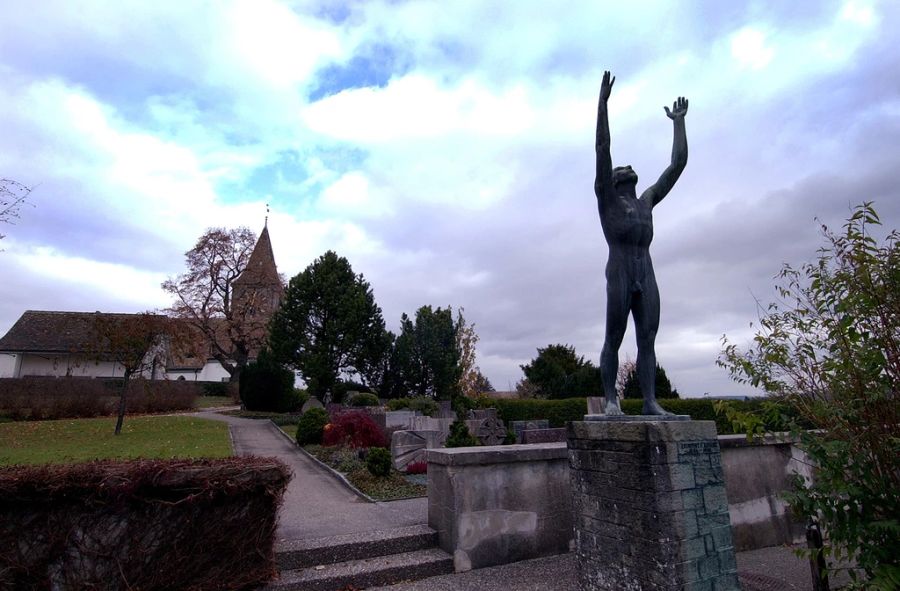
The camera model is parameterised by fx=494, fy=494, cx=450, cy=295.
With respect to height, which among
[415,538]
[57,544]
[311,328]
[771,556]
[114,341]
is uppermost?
[311,328]

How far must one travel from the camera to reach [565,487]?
6.08 meters

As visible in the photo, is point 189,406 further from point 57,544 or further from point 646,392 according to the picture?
point 646,392

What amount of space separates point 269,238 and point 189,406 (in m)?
20.9

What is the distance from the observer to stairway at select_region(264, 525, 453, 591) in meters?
4.82

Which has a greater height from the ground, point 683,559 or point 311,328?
point 311,328

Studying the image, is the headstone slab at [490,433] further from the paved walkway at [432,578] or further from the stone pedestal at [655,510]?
the stone pedestal at [655,510]

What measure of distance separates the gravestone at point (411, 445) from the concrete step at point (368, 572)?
18.7ft

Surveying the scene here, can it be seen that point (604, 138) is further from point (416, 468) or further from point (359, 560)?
point (416, 468)

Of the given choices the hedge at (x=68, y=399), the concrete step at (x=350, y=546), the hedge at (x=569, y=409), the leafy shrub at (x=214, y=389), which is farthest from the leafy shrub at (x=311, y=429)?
the leafy shrub at (x=214, y=389)

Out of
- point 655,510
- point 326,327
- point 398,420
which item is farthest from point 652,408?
point 326,327

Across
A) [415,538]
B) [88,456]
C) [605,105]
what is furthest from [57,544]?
[88,456]

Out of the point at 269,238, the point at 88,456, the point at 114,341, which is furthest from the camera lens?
the point at 269,238

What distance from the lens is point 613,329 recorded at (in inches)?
187

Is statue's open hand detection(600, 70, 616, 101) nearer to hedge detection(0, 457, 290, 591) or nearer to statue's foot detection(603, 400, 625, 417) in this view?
statue's foot detection(603, 400, 625, 417)
